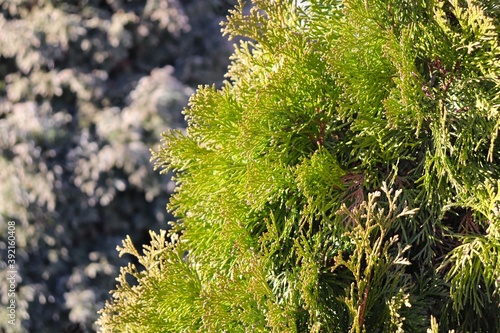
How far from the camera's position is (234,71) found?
255 centimetres

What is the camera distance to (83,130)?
650cm

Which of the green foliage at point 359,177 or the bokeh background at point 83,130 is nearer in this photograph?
the green foliage at point 359,177

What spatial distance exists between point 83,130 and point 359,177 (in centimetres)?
483

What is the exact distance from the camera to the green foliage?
6.56 ft

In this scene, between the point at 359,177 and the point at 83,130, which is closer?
the point at 359,177

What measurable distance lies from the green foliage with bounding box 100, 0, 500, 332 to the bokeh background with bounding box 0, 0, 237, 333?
13.3 ft

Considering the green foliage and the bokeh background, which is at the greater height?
the bokeh background

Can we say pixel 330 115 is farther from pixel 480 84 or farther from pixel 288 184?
pixel 480 84

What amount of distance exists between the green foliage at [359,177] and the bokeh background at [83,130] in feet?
13.3

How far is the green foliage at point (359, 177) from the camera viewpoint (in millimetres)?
2000

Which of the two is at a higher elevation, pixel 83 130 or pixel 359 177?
pixel 83 130

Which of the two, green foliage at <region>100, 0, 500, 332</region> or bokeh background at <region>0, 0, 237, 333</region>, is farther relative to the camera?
bokeh background at <region>0, 0, 237, 333</region>

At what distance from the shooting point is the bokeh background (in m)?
6.11

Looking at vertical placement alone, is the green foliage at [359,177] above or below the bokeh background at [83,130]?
below
